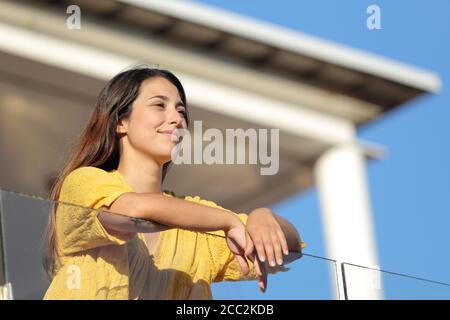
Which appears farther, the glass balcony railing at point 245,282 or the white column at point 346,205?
the white column at point 346,205

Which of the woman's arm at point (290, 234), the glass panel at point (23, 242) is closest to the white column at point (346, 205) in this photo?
the woman's arm at point (290, 234)

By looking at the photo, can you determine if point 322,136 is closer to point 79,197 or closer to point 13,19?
point 13,19

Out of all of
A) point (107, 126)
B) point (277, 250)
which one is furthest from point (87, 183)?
point (277, 250)

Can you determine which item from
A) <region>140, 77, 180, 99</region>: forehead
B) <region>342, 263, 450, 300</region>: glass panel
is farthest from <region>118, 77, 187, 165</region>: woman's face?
<region>342, 263, 450, 300</region>: glass panel

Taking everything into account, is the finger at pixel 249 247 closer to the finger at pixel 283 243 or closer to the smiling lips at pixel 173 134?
the finger at pixel 283 243

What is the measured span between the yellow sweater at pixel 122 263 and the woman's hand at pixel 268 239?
0.18 ft

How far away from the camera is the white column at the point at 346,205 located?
13016 millimetres

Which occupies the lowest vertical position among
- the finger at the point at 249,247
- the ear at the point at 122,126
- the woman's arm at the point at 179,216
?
the finger at the point at 249,247

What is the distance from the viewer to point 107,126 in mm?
3689

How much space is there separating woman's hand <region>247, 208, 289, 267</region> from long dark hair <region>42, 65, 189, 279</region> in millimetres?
548
